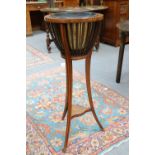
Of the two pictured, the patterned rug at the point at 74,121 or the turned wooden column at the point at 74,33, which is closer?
the turned wooden column at the point at 74,33

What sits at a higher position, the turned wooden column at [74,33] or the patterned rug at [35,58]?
the turned wooden column at [74,33]

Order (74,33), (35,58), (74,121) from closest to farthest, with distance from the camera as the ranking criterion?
1. (74,33)
2. (74,121)
3. (35,58)

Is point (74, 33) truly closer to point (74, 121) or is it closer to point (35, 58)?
point (74, 121)

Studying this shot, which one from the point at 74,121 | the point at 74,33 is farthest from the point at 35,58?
the point at 74,33

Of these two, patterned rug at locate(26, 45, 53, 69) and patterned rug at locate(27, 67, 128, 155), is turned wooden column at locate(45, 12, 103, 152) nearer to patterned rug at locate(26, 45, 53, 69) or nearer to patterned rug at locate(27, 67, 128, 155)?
patterned rug at locate(27, 67, 128, 155)

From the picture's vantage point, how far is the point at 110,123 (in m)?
1.74

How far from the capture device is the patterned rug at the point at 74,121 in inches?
58.3

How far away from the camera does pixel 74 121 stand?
1.79m

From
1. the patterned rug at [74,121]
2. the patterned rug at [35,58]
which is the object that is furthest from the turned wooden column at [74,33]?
the patterned rug at [35,58]

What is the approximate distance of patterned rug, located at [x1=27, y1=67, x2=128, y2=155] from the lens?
58.3 inches

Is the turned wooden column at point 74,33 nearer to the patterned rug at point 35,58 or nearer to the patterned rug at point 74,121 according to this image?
the patterned rug at point 74,121

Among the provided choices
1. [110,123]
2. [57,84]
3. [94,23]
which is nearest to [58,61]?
[57,84]
